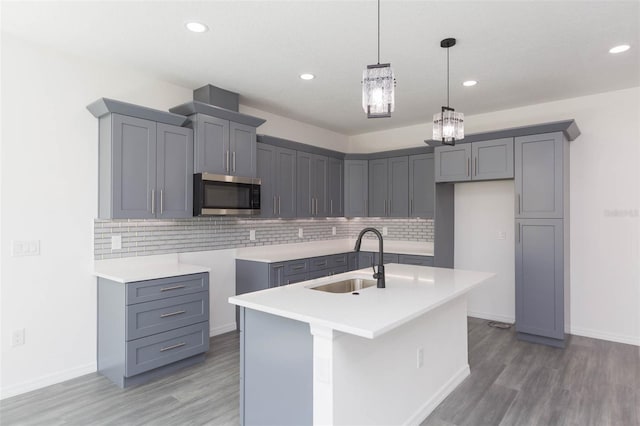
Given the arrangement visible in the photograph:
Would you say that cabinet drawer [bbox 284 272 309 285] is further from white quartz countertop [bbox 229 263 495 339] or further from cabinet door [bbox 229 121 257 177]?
white quartz countertop [bbox 229 263 495 339]

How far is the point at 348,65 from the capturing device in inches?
133

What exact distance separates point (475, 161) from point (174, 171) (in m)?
3.27

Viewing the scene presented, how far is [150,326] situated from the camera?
302cm

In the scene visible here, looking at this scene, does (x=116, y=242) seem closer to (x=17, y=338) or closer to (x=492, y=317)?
(x=17, y=338)

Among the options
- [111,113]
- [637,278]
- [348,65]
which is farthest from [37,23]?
[637,278]

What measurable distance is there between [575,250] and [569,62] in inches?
82.9

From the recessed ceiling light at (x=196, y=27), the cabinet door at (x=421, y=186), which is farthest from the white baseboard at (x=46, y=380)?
the cabinet door at (x=421, y=186)

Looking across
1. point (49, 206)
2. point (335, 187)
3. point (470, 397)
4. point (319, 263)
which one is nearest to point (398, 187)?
point (335, 187)

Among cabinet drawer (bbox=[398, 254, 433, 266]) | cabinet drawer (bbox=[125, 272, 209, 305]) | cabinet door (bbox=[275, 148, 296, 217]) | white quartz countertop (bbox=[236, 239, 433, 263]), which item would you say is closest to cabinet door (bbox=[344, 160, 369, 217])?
white quartz countertop (bbox=[236, 239, 433, 263])

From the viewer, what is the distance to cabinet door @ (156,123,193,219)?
11.0 feet

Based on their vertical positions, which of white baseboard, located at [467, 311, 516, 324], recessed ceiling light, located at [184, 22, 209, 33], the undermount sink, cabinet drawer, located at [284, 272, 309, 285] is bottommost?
white baseboard, located at [467, 311, 516, 324]

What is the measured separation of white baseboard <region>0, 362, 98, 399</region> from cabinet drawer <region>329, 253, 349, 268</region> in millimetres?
2817

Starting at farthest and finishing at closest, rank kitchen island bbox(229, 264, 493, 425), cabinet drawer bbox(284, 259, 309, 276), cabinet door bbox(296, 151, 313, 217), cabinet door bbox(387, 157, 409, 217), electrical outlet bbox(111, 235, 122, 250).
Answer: cabinet door bbox(387, 157, 409, 217)
cabinet door bbox(296, 151, 313, 217)
cabinet drawer bbox(284, 259, 309, 276)
electrical outlet bbox(111, 235, 122, 250)
kitchen island bbox(229, 264, 493, 425)

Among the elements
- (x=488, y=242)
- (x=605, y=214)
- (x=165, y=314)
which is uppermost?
(x=605, y=214)
